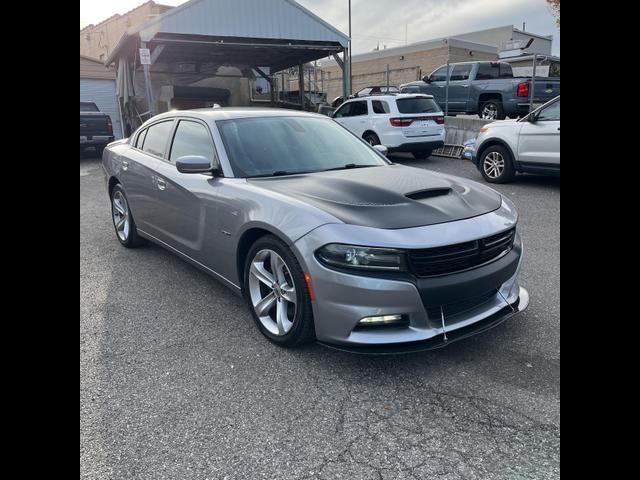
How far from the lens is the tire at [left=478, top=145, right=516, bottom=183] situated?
9148 millimetres

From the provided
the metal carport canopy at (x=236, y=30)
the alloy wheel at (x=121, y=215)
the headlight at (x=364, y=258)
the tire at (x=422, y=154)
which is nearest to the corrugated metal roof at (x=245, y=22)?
the metal carport canopy at (x=236, y=30)

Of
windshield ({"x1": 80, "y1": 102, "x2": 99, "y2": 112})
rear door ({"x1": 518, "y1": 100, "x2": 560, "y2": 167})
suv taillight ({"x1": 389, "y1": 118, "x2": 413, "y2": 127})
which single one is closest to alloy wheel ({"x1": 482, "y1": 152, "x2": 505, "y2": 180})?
rear door ({"x1": 518, "y1": 100, "x2": 560, "y2": 167})

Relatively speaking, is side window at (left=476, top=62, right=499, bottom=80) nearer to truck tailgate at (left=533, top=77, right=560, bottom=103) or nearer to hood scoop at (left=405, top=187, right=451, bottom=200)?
truck tailgate at (left=533, top=77, right=560, bottom=103)

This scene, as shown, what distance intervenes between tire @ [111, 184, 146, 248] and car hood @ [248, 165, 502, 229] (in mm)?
2461

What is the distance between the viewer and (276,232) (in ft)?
10.2

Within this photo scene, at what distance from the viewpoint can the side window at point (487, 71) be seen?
15430mm

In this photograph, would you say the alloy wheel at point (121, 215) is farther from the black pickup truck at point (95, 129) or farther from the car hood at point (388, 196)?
the black pickup truck at point (95, 129)

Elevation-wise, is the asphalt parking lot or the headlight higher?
the headlight

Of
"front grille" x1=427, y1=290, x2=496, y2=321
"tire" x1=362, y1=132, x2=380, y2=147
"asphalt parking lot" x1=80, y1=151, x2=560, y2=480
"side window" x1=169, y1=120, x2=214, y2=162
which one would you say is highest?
"tire" x1=362, y1=132, x2=380, y2=147

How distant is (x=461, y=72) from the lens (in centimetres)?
1584
